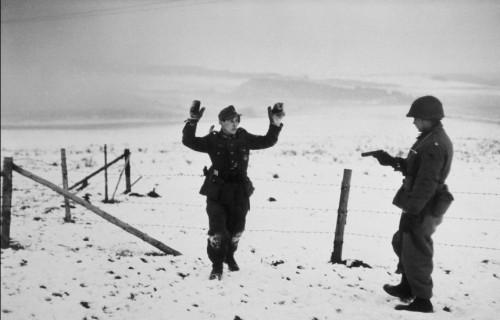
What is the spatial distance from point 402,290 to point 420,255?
2.42ft

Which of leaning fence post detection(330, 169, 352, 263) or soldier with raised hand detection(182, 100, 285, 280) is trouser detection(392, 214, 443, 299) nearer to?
leaning fence post detection(330, 169, 352, 263)

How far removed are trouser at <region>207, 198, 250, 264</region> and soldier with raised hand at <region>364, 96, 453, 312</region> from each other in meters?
2.18

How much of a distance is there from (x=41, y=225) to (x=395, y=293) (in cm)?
710

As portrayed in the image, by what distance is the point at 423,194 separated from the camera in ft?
13.5

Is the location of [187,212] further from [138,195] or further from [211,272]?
[211,272]

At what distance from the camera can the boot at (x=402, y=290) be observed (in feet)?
15.6

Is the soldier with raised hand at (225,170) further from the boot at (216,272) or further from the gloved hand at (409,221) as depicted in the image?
the gloved hand at (409,221)

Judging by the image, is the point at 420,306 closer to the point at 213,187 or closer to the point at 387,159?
the point at 387,159

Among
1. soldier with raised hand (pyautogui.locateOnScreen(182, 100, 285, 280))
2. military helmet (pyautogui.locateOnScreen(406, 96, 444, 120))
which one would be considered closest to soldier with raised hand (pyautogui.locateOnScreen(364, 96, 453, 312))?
military helmet (pyautogui.locateOnScreen(406, 96, 444, 120))

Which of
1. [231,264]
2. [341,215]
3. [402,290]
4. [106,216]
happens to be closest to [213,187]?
[231,264]

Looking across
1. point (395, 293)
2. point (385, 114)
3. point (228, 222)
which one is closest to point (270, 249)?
point (228, 222)

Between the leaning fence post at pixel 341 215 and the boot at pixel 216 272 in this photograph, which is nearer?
the boot at pixel 216 272

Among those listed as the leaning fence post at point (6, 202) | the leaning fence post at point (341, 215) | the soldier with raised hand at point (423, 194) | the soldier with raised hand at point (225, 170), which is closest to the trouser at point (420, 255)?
the soldier with raised hand at point (423, 194)

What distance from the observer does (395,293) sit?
483 cm
